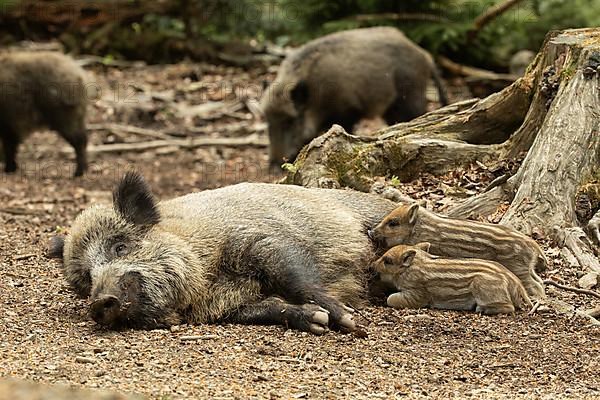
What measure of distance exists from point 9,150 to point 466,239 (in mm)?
8872

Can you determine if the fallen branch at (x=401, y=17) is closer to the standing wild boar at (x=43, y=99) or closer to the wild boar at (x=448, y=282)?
the standing wild boar at (x=43, y=99)

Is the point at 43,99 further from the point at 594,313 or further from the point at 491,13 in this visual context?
the point at 594,313

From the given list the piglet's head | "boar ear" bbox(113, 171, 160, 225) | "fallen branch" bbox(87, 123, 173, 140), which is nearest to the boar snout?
"boar ear" bbox(113, 171, 160, 225)

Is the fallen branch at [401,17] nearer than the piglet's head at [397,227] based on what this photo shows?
No

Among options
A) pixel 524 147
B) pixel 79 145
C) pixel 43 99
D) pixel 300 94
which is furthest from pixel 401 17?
pixel 524 147

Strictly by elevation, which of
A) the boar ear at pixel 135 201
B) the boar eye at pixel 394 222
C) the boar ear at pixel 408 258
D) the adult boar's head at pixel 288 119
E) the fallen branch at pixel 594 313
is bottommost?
the adult boar's head at pixel 288 119

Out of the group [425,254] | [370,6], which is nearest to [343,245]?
[425,254]

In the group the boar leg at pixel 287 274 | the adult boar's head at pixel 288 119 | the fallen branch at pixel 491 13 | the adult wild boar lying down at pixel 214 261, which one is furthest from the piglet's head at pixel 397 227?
the fallen branch at pixel 491 13

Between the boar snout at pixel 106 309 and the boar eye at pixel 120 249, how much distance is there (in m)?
0.45

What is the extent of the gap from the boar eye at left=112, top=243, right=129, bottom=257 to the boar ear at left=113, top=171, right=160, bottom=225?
177 millimetres

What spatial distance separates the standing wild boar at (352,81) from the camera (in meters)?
12.2

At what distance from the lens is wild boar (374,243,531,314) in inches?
207

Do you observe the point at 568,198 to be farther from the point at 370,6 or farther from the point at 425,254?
the point at 370,6

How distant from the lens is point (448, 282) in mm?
5391
